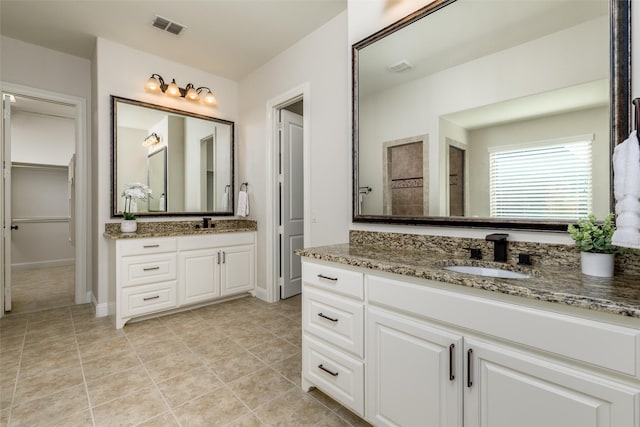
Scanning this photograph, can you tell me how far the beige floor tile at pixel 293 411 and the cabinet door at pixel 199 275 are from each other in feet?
6.03

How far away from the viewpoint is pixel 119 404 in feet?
5.67

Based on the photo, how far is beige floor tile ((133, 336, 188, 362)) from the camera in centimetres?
231

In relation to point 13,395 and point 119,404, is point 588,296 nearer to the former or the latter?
point 119,404

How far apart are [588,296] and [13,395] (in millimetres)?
2886

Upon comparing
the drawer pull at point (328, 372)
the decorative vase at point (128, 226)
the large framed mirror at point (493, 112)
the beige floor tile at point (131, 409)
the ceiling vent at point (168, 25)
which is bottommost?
the beige floor tile at point (131, 409)

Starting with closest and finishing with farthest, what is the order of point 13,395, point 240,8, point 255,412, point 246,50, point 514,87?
1. point 514,87
2. point 255,412
3. point 13,395
4. point 240,8
5. point 246,50

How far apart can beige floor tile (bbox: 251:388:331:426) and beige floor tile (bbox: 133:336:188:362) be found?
106cm

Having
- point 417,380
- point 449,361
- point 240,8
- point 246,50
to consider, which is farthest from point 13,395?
point 246,50

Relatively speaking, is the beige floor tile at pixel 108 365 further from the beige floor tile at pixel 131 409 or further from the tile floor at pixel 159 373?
the beige floor tile at pixel 131 409

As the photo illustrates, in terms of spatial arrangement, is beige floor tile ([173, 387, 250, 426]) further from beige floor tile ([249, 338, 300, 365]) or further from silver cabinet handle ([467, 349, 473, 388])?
silver cabinet handle ([467, 349, 473, 388])

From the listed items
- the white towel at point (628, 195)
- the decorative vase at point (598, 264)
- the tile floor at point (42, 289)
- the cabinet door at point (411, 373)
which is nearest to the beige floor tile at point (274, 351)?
the cabinet door at point (411, 373)

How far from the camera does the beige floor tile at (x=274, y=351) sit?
226 centimetres

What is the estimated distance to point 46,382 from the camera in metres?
1.95

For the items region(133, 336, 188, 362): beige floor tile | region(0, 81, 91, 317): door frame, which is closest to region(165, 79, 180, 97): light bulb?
region(0, 81, 91, 317): door frame
